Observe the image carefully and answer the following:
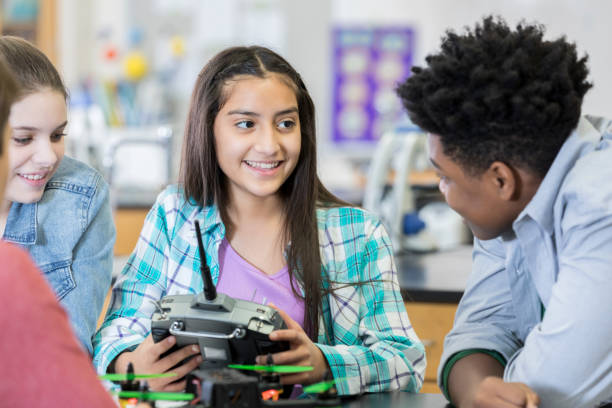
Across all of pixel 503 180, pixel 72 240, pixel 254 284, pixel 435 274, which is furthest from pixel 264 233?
pixel 435 274

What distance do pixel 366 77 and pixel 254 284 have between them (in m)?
4.22

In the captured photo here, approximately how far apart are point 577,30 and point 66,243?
450 centimetres

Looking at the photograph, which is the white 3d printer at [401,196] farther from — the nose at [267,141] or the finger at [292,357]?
the finger at [292,357]

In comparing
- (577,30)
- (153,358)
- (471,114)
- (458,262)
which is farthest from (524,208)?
(577,30)

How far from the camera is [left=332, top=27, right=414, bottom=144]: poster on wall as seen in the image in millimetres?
5438

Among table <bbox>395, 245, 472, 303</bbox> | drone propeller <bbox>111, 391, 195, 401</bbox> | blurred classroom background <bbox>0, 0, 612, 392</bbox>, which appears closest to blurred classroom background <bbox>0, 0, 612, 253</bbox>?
blurred classroom background <bbox>0, 0, 612, 392</bbox>

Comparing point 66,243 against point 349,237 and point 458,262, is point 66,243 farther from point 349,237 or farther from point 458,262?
point 458,262

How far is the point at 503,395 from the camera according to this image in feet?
3.16

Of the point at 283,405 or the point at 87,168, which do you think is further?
the point at 87,168

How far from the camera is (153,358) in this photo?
113cm

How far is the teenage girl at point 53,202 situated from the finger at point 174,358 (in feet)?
0.87

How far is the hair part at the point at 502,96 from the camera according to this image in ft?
3.32

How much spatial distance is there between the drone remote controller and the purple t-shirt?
0.35 m

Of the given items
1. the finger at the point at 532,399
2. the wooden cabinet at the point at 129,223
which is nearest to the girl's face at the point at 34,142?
the finger at the point at 532,399
